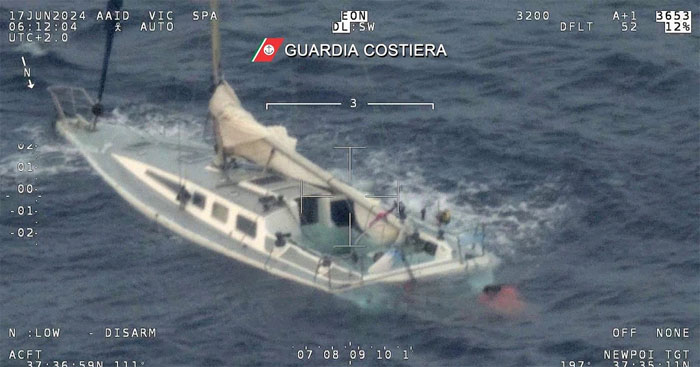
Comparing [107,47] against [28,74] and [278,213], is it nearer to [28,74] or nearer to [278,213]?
[28,74]

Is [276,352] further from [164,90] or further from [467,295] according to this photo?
[164,90]

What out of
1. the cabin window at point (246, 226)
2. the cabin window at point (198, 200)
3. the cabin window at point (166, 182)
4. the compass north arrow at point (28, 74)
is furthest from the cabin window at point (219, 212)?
the compass north arrow at point (28, 74)

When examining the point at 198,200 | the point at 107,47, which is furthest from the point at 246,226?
the point at 107,47

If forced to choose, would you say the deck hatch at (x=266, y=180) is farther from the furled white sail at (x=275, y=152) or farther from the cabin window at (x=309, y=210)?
the cabin window at (x=309, y=210)

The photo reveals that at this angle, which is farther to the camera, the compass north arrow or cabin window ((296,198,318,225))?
the compass north arrow

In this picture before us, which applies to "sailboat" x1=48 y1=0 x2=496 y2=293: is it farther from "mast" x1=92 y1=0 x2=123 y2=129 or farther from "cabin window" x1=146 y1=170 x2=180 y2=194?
"mast" x1=92 y1=0 x2=123 y2=129

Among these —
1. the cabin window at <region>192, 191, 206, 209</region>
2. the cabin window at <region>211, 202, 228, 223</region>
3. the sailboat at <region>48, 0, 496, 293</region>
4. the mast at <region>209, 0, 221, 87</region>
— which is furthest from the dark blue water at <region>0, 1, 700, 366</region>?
the mast at <region>209, 0, 221, 87</region>
